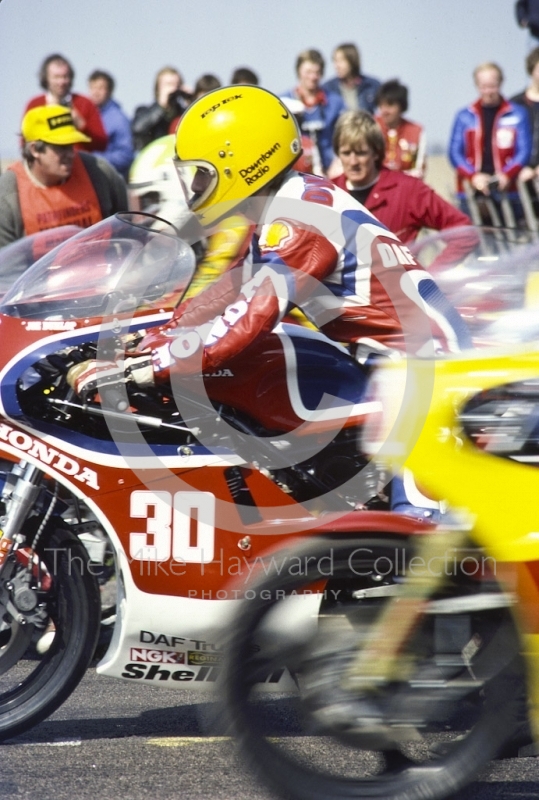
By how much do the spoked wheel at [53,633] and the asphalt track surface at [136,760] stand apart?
144mm

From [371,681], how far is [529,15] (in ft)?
20.8

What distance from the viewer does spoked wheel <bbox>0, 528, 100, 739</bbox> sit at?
12.5ft

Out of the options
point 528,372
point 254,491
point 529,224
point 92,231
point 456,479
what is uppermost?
point 92,231

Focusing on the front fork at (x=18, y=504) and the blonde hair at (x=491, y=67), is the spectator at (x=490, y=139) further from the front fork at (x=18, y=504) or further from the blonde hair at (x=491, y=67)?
the front fork at (x=18, y=504)

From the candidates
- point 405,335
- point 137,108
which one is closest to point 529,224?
point 137,108

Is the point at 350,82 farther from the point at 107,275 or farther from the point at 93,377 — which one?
the point at 93,377

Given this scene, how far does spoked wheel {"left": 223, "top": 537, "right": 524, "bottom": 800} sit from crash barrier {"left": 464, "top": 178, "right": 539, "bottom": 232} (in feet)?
23.8

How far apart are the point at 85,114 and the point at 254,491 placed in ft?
18.4

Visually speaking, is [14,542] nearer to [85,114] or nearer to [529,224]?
[85,114]

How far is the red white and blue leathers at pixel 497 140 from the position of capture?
30.9 feet

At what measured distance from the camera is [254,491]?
12.0 ft

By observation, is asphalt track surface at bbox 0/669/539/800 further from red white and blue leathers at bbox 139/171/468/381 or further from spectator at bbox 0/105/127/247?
spectator at bbox 0/105/127/247

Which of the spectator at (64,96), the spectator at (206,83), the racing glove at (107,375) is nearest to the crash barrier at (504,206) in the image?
the spectator at (206,83)

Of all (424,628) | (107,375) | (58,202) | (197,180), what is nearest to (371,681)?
(424,628)
